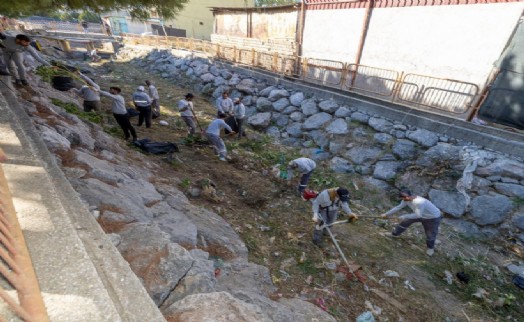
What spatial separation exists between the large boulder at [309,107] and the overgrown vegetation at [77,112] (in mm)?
6910

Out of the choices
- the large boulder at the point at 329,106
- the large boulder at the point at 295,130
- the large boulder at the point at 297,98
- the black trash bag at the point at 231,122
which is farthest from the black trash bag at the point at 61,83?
the large boulder at the point at 329,106

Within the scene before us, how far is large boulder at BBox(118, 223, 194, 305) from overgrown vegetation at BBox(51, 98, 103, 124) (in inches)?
216

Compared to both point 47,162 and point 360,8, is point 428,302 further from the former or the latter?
point 360,8

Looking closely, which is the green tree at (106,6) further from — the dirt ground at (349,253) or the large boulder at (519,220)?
the large boulder at (519,220)

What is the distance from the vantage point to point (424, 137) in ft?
23.7

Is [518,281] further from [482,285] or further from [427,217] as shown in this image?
[427,217]

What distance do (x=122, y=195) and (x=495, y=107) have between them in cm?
877

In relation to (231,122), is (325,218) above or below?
below

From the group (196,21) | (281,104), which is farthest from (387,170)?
(196,21)

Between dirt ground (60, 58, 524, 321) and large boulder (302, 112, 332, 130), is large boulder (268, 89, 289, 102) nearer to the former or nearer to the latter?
large boulder (302, 112, 332, 130)

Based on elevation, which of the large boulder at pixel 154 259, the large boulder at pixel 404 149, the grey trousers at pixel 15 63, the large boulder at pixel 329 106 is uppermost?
the grey trousers at pixel 15 63

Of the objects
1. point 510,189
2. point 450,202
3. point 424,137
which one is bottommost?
point 450,202

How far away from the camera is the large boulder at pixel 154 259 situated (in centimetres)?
253

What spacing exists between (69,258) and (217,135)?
222 inches
